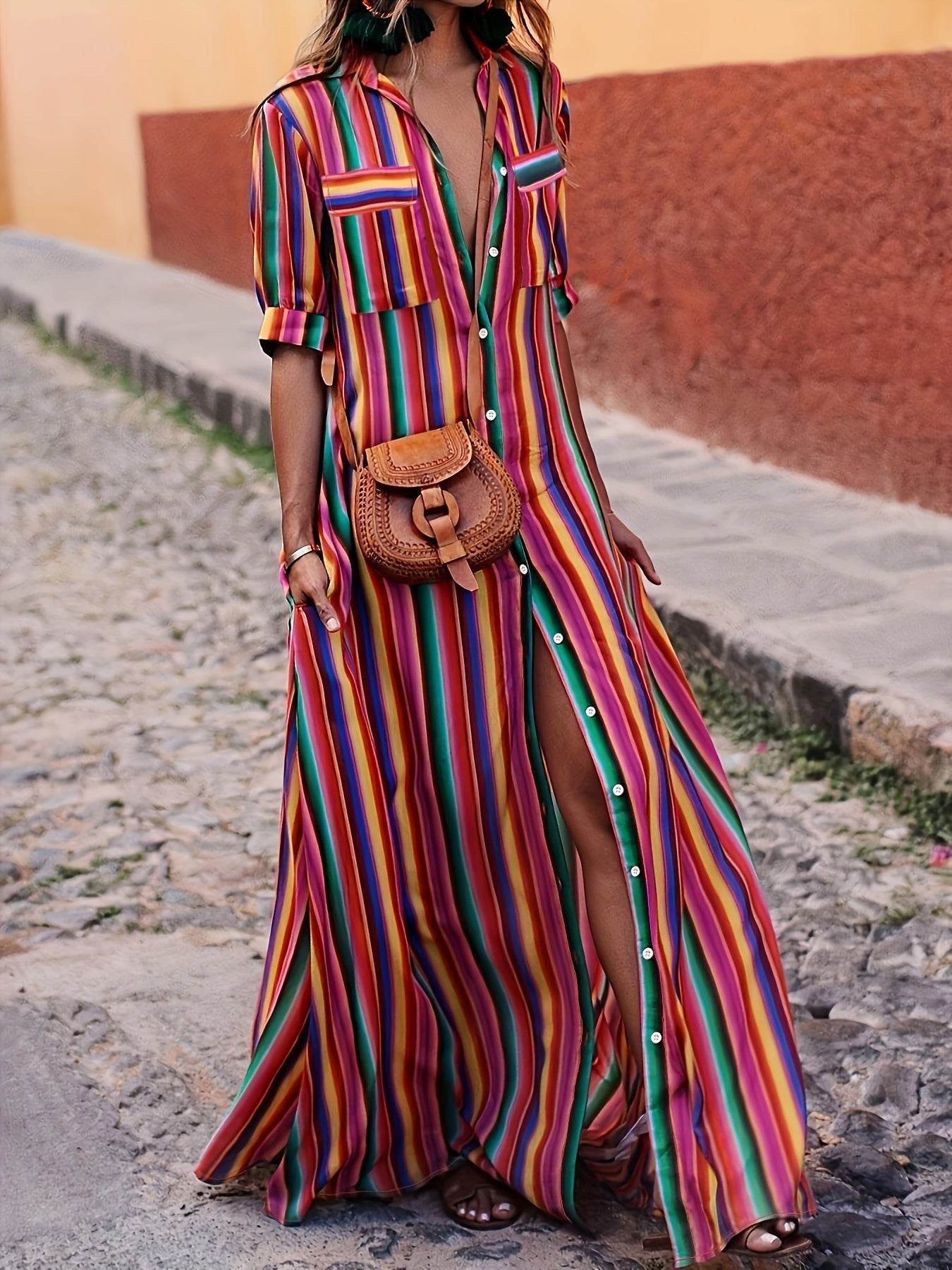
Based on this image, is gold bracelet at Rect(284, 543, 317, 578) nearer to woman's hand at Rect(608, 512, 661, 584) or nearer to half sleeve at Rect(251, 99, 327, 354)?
half sleeve at Rect(251, 99, 327, 354)

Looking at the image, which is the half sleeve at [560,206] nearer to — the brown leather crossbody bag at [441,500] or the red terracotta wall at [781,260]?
the brown leather crossbody bag at [441,500]

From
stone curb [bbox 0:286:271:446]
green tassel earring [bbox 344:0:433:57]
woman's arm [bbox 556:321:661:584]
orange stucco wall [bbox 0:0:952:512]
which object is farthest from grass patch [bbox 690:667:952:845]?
stone curb [bbox 0:286:271:446]

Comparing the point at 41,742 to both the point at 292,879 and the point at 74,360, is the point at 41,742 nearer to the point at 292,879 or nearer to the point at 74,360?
the point at 292,879

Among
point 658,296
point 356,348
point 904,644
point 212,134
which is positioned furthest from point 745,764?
point 212,134

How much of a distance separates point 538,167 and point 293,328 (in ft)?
1.31

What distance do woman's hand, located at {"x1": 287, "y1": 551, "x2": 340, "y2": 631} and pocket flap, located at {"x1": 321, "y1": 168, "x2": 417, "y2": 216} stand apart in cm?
44

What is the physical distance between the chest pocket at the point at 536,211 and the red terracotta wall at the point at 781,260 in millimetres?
2580

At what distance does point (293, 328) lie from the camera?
2.06 m

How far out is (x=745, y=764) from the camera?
384cm

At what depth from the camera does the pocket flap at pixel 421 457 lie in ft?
6.63

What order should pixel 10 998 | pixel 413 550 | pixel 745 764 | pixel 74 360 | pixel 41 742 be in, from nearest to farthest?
1. pixel 413 550
2. pixel 10 998
3. pixel 745 764
4. pixel 41 742
5. pixel 74 360

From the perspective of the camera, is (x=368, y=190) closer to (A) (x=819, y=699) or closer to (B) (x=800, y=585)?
(A) (x=819, y=699)

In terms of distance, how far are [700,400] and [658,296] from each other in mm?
418

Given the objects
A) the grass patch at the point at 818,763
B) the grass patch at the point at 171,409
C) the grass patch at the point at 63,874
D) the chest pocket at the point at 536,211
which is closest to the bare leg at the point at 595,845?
the chest pocket at the point at 536,211
